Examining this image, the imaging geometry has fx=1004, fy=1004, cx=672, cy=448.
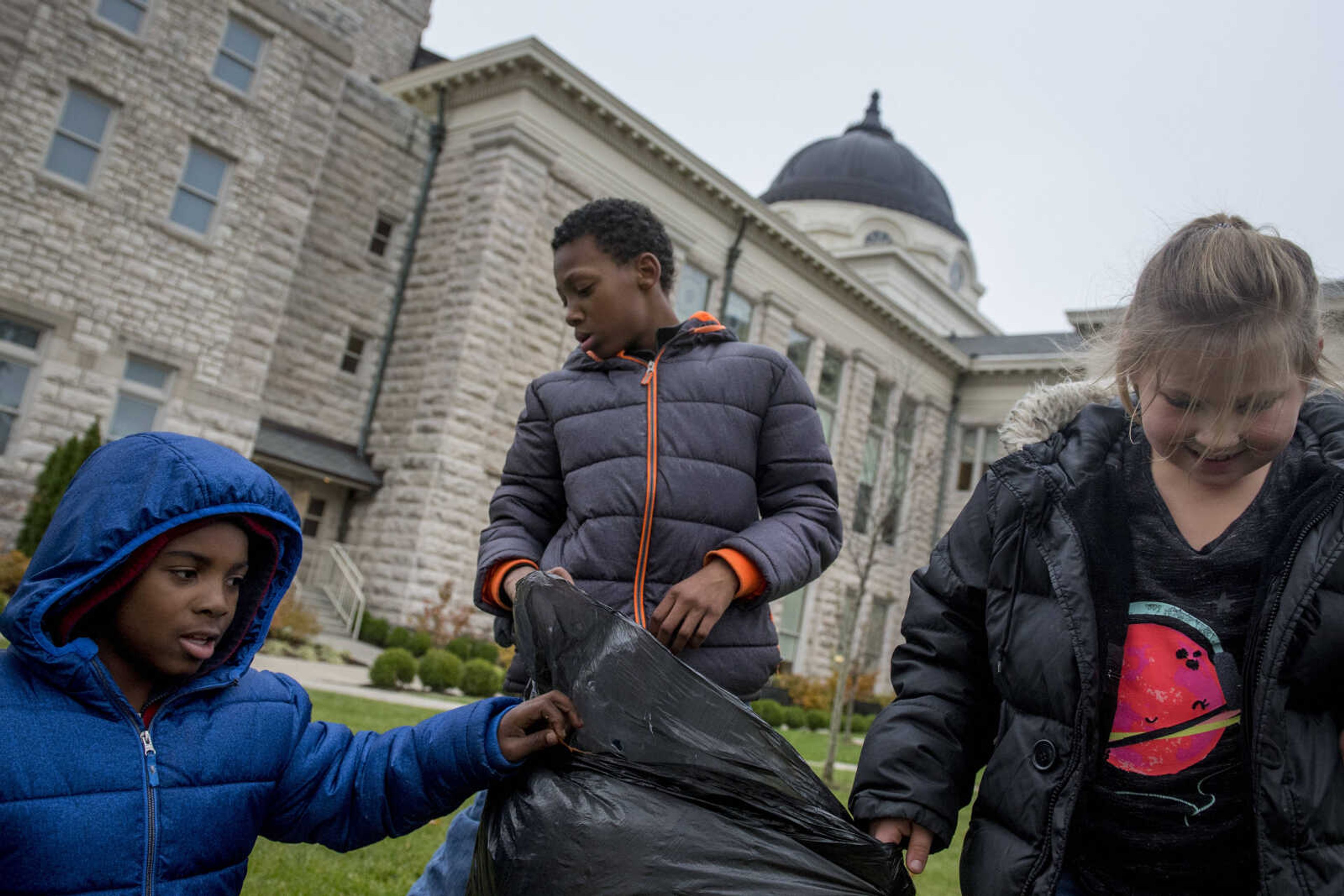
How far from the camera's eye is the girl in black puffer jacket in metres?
1.47

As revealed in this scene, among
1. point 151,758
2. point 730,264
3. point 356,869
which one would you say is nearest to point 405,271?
point 730,264

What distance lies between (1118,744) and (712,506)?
86 centimetres

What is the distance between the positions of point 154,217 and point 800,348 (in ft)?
39.0

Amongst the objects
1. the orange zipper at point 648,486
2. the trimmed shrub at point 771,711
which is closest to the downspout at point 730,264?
the trimmed shrub at point 771,711

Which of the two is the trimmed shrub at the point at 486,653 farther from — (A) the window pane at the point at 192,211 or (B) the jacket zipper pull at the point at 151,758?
(B) the jacket zipper pull at the point at 151,758

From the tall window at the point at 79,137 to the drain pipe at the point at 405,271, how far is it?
4.36 metres

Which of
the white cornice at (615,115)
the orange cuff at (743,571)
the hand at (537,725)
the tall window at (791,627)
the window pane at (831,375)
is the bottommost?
the hand at (537,725)

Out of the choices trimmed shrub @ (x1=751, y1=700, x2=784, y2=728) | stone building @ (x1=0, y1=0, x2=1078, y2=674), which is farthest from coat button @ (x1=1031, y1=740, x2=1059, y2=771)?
trimmed shrub @ (x1=751, y1=700, x2=784, y2=728)

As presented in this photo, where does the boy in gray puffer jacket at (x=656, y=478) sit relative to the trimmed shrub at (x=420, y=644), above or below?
above

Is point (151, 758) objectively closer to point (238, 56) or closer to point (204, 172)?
point (204, 172)

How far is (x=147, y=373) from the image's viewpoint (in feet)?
41.6

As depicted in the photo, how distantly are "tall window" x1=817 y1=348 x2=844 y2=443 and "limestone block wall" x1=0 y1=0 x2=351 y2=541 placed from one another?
10848mm

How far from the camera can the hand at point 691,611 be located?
6.01 ft

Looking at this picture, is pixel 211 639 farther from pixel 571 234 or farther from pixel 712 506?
pixel 571 234
